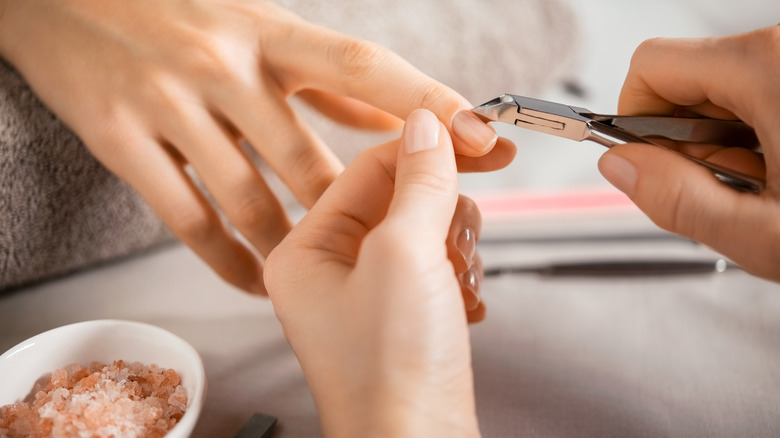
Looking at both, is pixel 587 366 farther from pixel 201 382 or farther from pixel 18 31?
pixel 18 31

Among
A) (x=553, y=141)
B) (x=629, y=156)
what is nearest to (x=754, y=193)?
(x=629, y=156)

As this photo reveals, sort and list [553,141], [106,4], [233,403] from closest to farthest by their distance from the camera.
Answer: [233,403], [106,4], [553,141]

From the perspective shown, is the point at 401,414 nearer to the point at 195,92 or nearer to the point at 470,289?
the point at 470,289

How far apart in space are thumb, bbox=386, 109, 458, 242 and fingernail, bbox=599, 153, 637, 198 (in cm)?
13

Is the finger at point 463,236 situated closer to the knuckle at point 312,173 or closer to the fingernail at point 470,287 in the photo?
the fingernail at point 470,287

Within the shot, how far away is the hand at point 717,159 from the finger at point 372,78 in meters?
0.11

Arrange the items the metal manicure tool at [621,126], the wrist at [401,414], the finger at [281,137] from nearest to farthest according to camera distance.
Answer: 1. the wrist at [401,414]
2. the metal manicure tool at [621,126]
3. the finger at [281,137]

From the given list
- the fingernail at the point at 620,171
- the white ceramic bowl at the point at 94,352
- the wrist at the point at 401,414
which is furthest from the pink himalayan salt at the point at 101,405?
the fingernail at the point at 620,171

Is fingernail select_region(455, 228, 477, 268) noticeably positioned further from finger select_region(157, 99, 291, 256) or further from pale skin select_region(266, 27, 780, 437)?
finger select_region(157, 99, 291, 256)

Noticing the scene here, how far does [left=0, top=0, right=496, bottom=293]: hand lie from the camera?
556mm

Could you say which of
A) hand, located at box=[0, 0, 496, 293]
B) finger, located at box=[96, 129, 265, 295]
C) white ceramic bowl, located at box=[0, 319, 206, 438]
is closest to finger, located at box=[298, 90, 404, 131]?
hand, located at box=[0, 0, 496, 293]

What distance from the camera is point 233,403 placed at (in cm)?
50

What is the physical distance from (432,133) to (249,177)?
0.22 metres

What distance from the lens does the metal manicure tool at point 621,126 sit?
0.44 m
